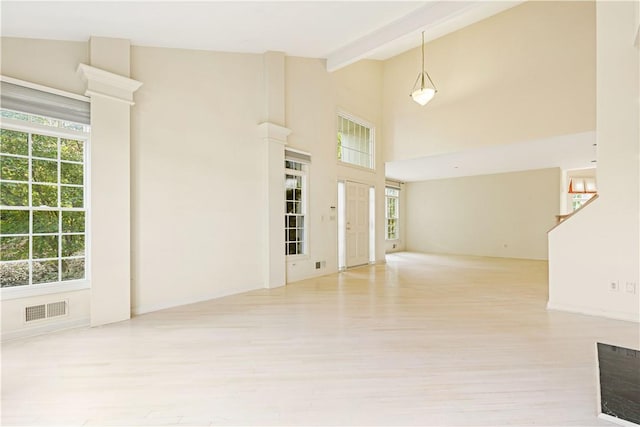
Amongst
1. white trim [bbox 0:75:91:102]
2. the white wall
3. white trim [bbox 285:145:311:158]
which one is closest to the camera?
white trim [bbox 0:75:91:102]

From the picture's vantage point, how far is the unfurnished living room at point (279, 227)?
2.23 metres

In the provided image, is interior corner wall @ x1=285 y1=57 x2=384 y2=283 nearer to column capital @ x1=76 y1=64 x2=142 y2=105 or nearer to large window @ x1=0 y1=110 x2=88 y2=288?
column capital @ x1=76 y1=64 x2=142 y2=105

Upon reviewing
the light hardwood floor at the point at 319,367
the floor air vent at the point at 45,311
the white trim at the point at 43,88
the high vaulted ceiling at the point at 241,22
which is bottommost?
the light hardwood floor at the point at 319,367

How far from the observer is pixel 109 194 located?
12.1ft

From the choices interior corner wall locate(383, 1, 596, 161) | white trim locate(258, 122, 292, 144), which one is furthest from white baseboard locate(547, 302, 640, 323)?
white trim locate(258, 122, 292, 144)

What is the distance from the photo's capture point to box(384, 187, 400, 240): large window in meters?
11.8

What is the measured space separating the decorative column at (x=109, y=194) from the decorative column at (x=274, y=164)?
6.75ft

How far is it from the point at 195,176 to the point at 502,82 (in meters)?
6.18

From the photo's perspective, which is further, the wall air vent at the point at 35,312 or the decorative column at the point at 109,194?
the decorative column at the point at 109,194

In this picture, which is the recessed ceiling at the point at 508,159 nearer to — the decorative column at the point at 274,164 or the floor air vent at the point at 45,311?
the decorative column at the point at 274,164

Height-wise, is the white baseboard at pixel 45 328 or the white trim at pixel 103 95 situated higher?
the white trim at pixel 103 95

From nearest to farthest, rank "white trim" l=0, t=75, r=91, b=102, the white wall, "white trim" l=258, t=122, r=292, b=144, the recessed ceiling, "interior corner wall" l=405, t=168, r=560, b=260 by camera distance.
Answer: "white trim" l=0, t=75, r=91, b=102
the white wall
"white trim" l=258, t=122, r=292, b=144
the recessed ceiling
"interior corner wall" l=405, t=168, r=560, b=260

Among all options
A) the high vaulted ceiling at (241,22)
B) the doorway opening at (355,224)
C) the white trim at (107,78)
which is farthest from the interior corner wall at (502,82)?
the white trim at (107,78)

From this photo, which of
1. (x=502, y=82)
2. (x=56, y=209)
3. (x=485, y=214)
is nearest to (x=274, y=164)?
(x=56, y=209)
